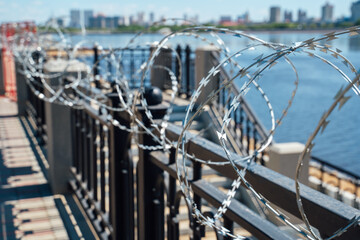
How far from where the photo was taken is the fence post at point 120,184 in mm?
3045

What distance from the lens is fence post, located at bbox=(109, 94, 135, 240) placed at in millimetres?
3045

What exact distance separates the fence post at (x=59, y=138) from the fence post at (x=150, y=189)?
266 centimetres

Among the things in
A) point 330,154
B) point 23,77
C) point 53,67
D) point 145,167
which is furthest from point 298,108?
point 145,167

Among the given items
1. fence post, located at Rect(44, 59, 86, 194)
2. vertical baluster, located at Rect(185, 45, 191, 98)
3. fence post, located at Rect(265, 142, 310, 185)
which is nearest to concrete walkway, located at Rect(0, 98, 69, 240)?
fence post, located at Rect(44, 59, 86, 194)

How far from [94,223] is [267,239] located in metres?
2.63

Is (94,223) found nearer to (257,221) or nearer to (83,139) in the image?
(83,139)

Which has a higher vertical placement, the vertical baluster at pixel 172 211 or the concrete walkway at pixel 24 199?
the vertical baluster at pixel 172 211

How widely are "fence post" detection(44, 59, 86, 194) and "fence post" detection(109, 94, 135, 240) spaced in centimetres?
198

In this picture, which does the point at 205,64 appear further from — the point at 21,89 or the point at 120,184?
the point at 120,184

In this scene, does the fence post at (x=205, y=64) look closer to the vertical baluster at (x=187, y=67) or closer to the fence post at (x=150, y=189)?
the vertical baluster at (x=187, y=67)

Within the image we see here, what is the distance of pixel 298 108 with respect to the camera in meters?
34.5

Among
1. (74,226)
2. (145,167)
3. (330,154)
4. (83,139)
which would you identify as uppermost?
(145,167)

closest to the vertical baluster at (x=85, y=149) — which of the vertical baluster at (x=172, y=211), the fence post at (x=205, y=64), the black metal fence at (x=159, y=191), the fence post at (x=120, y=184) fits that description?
the black metal fence at (x=159, y=191)

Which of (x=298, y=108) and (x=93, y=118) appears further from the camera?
(x=298, y=108)
